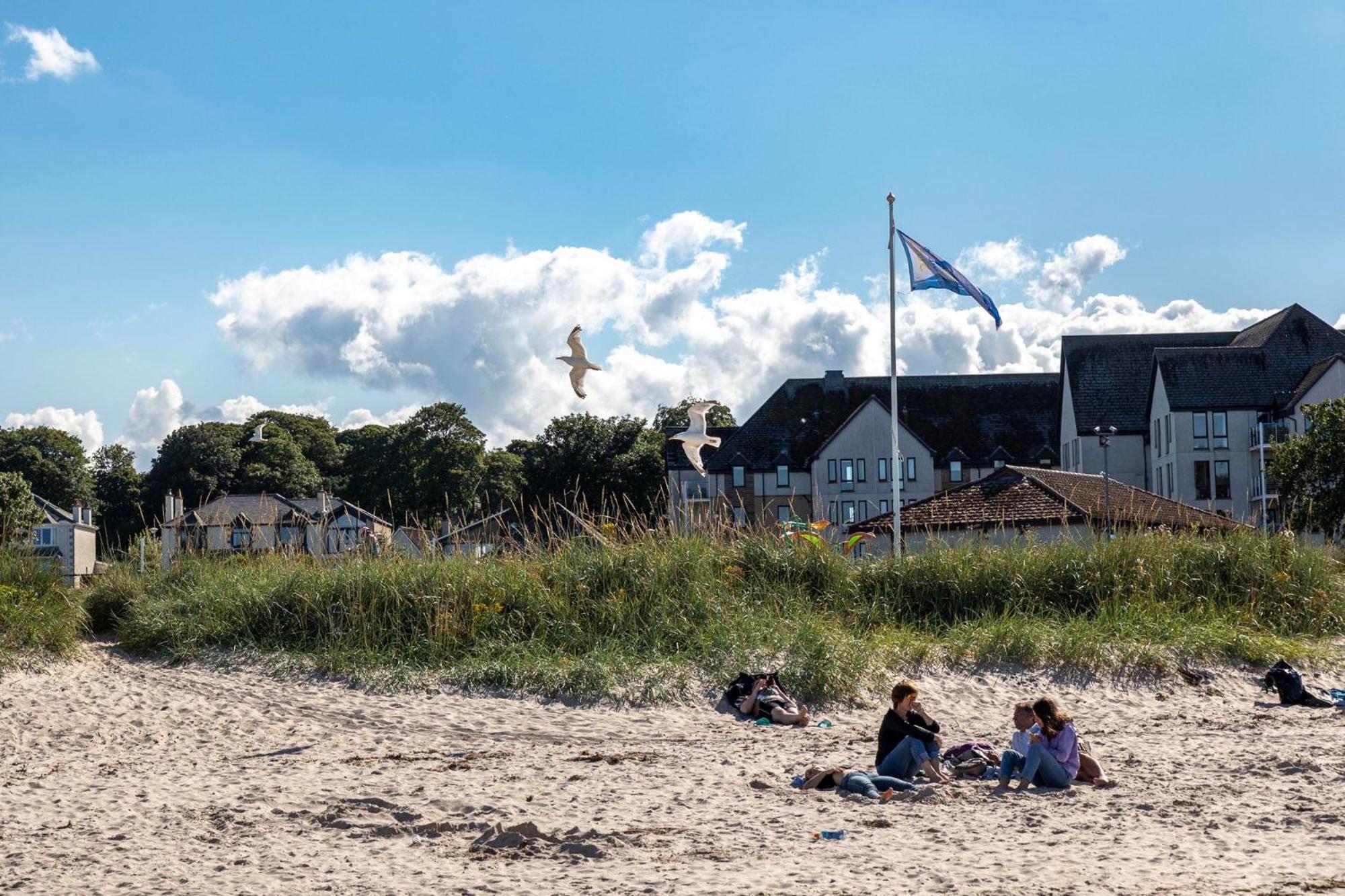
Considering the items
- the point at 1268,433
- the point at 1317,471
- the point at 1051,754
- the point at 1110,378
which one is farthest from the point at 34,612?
the point at 1110,378

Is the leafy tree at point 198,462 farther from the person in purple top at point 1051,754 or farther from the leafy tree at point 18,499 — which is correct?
the person in purple top at point 1051,754

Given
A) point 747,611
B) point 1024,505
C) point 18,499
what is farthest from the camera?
point 18,499

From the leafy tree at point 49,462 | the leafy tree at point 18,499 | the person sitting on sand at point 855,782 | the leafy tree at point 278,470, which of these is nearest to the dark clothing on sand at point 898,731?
the person sitting on sand at point 855,782

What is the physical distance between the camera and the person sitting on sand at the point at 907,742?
1005cm

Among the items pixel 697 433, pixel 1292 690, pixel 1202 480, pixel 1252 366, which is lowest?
pixel 1292 690

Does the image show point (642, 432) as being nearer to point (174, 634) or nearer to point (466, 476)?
point (466, 476)

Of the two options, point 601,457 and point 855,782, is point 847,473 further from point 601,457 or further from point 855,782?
point 855,782

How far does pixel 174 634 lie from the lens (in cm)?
1689

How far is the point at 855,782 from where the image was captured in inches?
378

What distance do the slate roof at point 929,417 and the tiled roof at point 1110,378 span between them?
175 inches

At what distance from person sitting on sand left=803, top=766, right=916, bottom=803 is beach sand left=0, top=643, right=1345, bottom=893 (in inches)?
9.9

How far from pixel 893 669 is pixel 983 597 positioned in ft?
10.1

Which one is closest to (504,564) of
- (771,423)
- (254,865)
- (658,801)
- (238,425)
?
(658,801)

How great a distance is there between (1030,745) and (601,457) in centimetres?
6365
